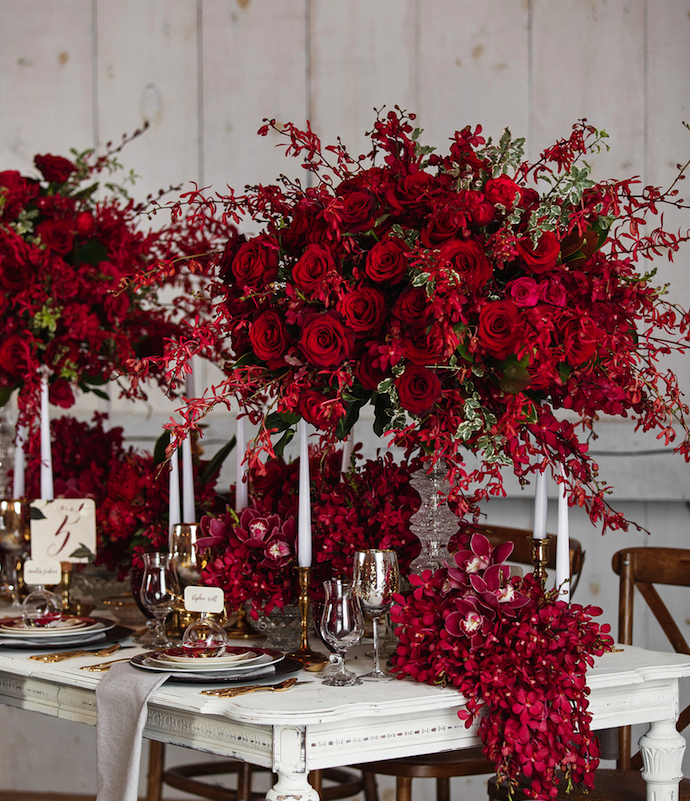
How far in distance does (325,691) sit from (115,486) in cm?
75

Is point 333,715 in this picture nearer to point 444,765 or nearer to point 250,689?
point 250,689

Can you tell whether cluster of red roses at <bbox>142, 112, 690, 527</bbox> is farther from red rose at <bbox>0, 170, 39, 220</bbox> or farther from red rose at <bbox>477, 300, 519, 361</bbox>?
red rose at <bbox>0, 170, 39, 220</bbox>

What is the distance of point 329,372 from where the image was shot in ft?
4.43

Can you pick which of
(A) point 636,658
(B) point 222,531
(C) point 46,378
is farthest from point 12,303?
(A) point 636,658

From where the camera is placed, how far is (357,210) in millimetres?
1358

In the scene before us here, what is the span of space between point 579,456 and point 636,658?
335 millimetres

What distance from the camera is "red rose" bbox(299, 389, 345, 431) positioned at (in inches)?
52.3

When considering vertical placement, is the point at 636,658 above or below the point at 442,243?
below

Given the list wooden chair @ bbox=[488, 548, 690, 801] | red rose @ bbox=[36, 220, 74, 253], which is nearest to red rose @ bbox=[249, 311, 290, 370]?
red rose @ bbox=[36, 220, 74, 253]

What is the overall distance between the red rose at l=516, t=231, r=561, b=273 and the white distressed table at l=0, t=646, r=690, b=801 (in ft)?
1.78

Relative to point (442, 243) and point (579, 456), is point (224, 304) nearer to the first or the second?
point (442, 243)

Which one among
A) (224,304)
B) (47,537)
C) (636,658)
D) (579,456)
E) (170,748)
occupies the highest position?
(224,304)

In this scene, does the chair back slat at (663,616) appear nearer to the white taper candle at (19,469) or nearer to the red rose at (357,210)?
the red rose at (357,210)

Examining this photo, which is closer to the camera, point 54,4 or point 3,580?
point 3,580
